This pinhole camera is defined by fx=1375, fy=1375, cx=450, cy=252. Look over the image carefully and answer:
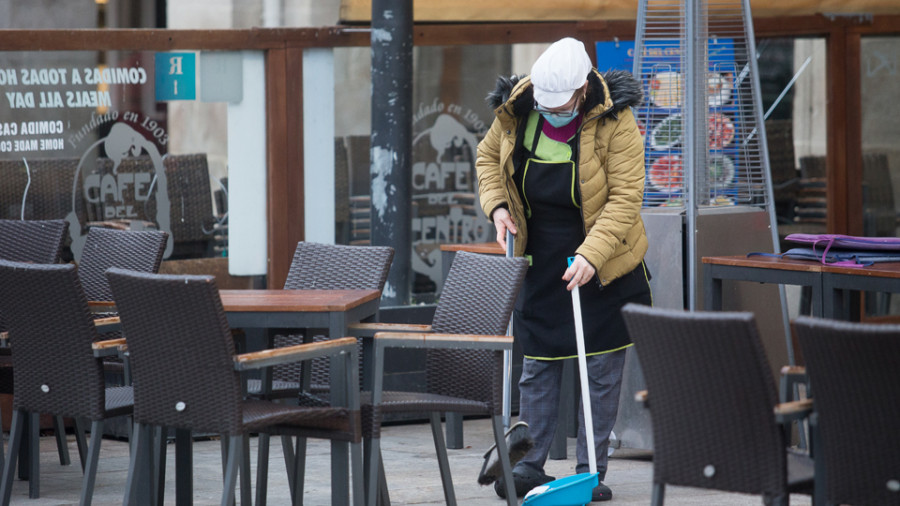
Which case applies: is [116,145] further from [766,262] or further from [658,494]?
[658,494]

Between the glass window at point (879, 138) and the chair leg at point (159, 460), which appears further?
the glass window at point (879, 138)

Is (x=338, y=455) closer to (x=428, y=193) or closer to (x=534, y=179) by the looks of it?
(x=534, y=179)

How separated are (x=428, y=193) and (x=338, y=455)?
3597 millimetres

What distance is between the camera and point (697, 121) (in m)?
6.29

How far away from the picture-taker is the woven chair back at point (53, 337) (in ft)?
15.4

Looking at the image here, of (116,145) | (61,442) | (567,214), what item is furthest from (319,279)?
(116,145)

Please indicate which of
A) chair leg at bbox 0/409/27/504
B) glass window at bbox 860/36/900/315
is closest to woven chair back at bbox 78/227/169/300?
chair leg at bbox 0/409/27/504

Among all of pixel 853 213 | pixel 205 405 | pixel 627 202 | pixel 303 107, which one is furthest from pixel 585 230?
pixel 853 213

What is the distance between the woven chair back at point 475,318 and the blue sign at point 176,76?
277 cm

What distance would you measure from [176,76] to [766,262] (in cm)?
334

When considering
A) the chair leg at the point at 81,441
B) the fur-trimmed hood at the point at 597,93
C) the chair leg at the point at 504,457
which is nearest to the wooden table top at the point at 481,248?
the fur-trimmed hood at the point at 597,93

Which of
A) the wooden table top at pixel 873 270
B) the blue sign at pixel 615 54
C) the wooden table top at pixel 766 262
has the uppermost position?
the blue sign at pixel 615 54

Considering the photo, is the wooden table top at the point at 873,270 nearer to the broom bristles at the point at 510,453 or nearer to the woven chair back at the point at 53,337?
the broom bristles at the point at 510,453

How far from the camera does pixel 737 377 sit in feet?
12.0
